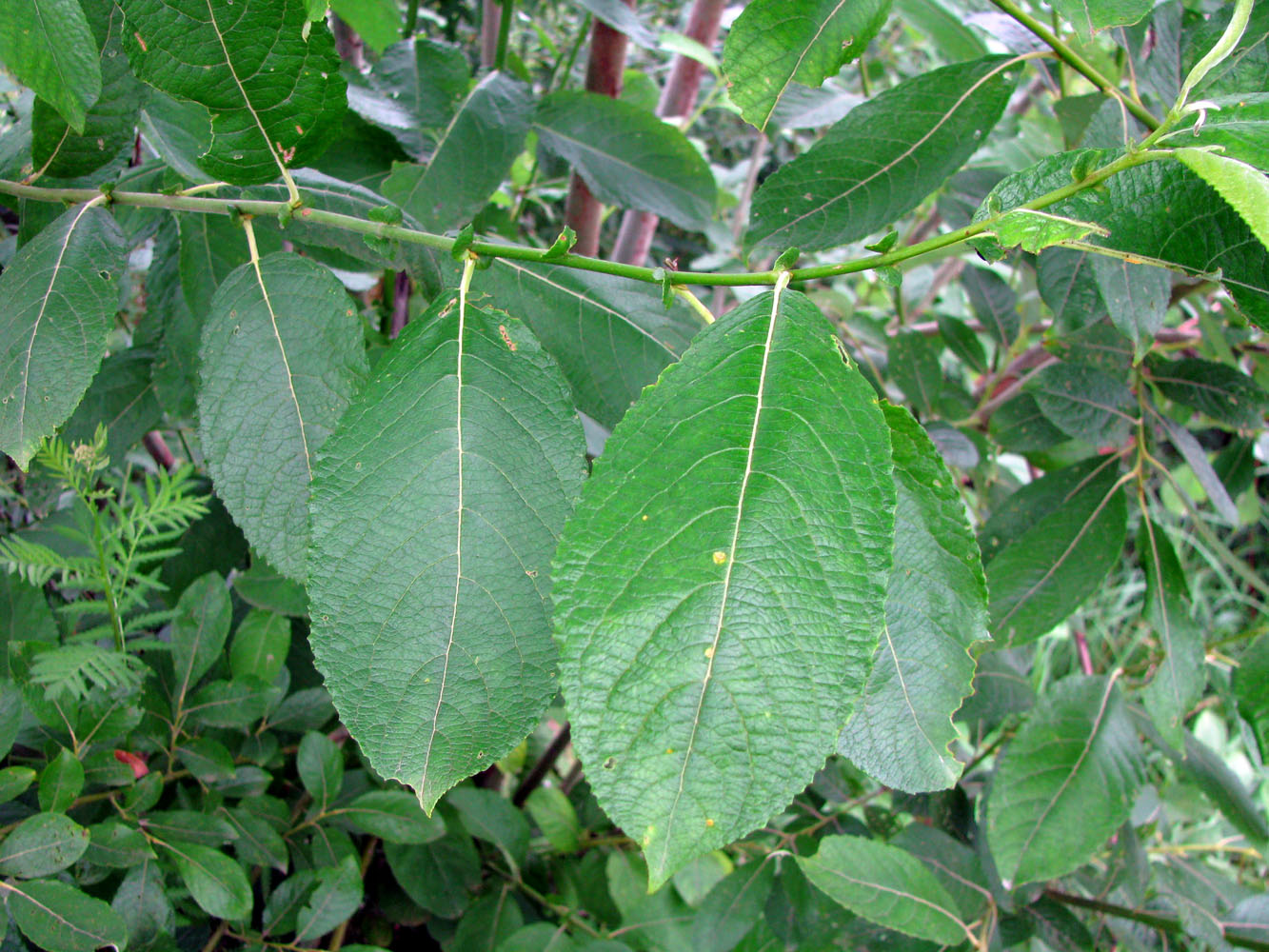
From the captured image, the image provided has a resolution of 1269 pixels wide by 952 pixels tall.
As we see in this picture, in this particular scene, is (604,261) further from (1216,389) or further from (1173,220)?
(1216,389)

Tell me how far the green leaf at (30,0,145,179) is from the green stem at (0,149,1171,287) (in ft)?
0.09

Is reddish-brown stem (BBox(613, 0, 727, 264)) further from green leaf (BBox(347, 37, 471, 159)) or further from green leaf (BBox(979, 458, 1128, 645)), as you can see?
green leaf (BBox(979, 458, 1128, 645))

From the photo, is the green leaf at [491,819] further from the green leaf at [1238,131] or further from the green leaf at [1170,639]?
the green leaf at [1238,131]

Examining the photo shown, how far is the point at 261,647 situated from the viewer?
0.85m

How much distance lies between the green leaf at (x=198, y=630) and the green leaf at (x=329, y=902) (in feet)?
0.72

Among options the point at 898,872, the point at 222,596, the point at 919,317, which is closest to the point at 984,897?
the point at 898,872

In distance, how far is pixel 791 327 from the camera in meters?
0.46

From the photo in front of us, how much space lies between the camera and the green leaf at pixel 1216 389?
101cm

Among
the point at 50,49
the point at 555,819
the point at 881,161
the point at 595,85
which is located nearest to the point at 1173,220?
the point at 881,161

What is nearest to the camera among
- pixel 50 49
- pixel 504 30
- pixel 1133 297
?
pixel 50 49

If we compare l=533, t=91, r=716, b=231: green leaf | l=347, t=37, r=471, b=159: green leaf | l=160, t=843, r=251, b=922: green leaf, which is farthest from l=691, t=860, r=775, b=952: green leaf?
l=347, t=37, r=471, b=159: green leaf

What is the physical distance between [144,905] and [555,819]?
646mm

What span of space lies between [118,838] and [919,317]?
165 cm

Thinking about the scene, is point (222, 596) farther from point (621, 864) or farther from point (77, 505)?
point (621, 864)
